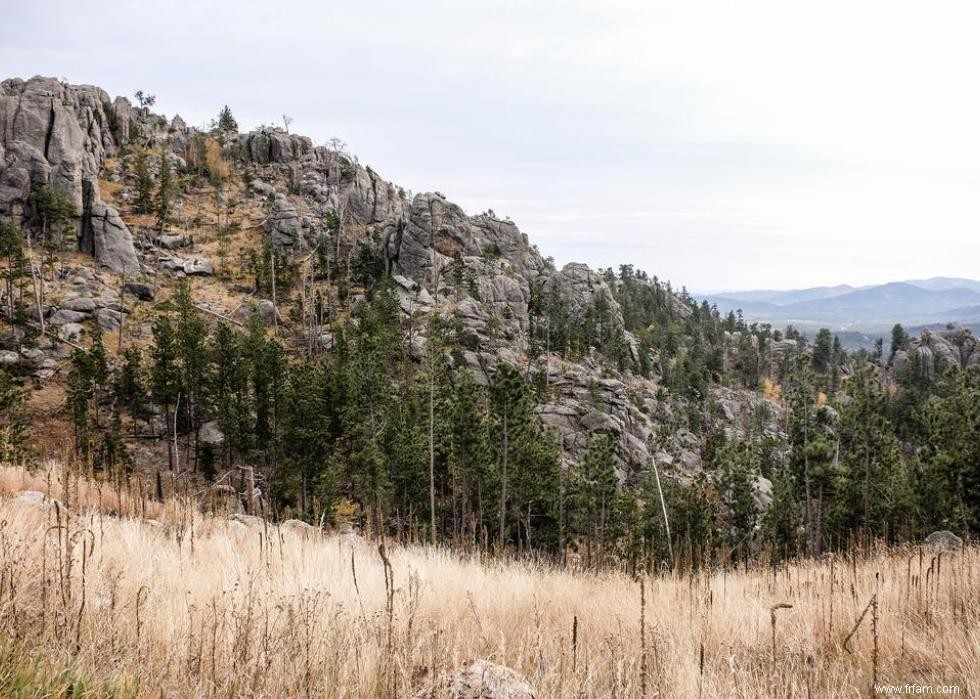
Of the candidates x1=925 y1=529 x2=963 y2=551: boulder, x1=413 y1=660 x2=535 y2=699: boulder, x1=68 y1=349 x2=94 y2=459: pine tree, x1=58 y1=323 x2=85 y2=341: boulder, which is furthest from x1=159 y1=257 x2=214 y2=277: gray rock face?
x1=413 y1=660 x2=535 y2=699: boulder

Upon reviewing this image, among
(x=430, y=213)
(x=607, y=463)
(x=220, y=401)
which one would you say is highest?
(x=430, y=213)

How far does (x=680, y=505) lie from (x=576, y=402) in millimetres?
28923

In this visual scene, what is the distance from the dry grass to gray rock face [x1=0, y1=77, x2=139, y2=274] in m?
69.7

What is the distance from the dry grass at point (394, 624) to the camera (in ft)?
9.20

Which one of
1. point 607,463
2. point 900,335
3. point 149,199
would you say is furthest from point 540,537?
point 900,335

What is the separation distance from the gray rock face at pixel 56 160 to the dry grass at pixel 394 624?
229 feet

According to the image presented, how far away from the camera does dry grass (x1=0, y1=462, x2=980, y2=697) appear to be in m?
2.80

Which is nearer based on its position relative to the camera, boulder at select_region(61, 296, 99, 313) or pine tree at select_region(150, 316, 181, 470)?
pine tree at select_region(150, 316, 181, 470)

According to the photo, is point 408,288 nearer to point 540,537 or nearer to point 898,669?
point 540,537

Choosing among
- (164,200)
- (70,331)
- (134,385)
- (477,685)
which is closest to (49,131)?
(164,200)

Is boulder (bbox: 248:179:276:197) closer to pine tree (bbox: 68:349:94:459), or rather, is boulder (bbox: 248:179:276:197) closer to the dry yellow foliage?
pine tree (bbox: 68:349:94:459)

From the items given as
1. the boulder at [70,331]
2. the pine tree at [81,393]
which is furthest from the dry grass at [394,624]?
the boulder at [70,331]

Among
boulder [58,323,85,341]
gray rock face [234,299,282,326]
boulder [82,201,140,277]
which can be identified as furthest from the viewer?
boulder [82,201,140,277]

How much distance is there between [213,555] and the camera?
5.31 m
